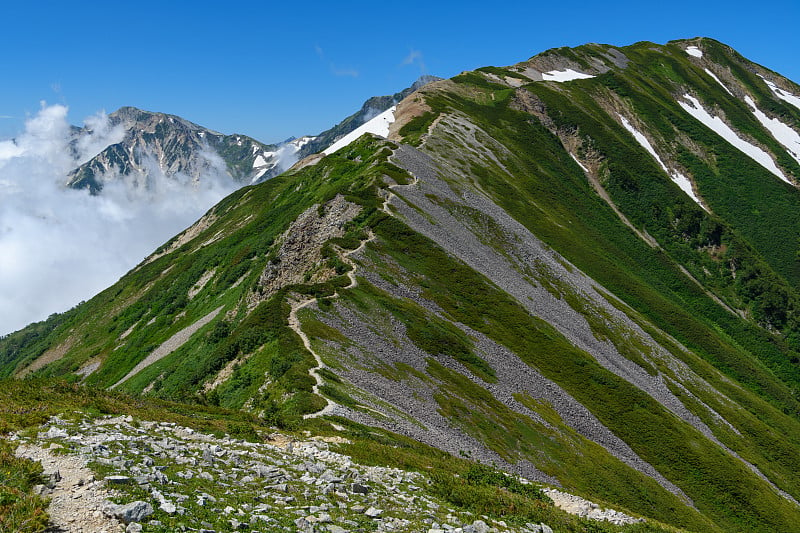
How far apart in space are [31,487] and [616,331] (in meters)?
84.2

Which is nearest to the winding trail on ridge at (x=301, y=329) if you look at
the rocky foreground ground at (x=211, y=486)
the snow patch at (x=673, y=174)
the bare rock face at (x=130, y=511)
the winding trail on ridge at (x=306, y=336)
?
the winding trail on ridge at (x=306, y=336)

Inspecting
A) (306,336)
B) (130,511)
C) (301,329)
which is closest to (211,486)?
(130,511)

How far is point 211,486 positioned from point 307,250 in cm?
5575

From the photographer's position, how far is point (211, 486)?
17.1m

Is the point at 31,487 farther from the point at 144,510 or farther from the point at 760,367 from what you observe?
the point at 760,367

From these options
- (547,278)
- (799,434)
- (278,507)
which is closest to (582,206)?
(547,278)

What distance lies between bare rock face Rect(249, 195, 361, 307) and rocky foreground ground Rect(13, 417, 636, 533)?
126ft

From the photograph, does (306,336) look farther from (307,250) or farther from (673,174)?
(673,174)

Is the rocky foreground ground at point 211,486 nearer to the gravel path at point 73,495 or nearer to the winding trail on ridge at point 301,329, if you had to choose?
the gravel path at point 73,495

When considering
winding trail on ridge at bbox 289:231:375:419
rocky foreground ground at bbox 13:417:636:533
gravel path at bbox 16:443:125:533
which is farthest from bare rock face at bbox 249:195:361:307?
gravel path at bbox 16:443:125:533

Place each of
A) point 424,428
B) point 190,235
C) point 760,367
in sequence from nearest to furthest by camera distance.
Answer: point 424,428 → point 760,367 → point 190,235

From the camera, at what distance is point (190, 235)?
161 m

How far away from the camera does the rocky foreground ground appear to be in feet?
45.5

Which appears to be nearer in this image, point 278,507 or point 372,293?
point 278,507
